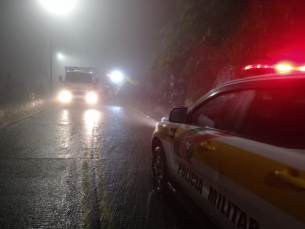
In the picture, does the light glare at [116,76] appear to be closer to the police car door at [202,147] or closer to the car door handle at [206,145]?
the police car door at [202,147]

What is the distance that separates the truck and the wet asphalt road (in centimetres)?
1525

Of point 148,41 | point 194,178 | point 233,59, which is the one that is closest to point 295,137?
point 194,178

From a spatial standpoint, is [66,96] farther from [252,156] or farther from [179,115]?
[252,156]

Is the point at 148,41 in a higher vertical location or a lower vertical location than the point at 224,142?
higher

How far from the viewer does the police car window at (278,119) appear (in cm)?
224

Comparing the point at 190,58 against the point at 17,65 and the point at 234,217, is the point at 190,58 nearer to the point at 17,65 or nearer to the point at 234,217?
the point at 234,217

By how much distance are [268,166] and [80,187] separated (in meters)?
3.56

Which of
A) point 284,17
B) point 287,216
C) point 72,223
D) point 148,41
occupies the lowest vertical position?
point 72,223

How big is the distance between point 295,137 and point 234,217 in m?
0.79

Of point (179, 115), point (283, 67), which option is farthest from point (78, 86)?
point (283, 67)

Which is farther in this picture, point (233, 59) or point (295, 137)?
point (233, 59)

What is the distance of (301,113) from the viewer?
2289mm

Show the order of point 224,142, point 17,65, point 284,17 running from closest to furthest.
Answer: point 224,142 → point 284,17 → point 17,65

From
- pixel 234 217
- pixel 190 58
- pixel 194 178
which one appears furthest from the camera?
pixel 190 58
